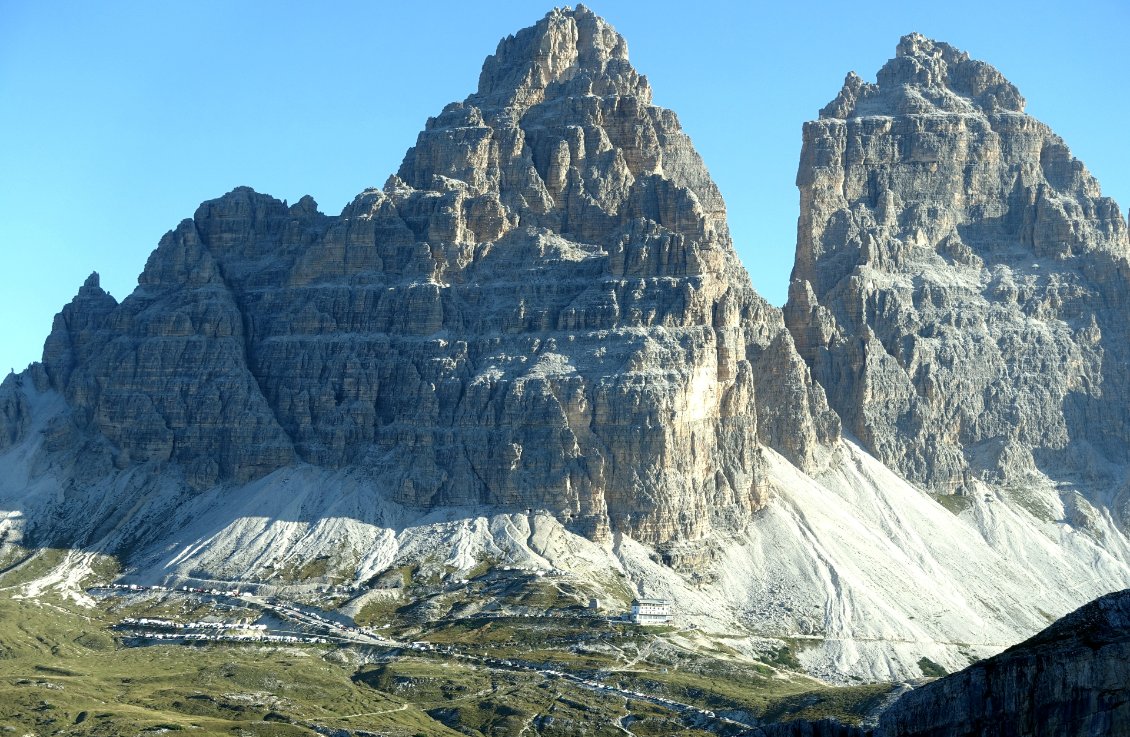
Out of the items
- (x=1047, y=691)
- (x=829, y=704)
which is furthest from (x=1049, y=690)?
(x=829, y=704)

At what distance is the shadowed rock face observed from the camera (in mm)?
71375

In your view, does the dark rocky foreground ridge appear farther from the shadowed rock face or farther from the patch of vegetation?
the patch of vegetation

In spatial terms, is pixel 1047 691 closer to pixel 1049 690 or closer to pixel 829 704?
pixel 1049 690

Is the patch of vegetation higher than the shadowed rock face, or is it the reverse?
the shadowed rock face

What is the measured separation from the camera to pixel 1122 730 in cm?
7031

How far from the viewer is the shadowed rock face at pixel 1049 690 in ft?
234

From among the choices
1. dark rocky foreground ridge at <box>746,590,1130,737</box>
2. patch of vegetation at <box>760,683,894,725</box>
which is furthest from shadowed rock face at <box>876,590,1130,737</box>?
patch of vegetation at <box>760,683,894,725</box>

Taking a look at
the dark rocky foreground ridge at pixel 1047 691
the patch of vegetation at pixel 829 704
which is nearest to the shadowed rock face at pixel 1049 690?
the dark rocky foreground ridge at pixel 1047 691

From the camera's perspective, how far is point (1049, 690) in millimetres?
73625

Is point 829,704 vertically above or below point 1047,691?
below

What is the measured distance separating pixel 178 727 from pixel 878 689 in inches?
3060

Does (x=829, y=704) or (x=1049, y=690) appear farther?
(x=829, y=704)

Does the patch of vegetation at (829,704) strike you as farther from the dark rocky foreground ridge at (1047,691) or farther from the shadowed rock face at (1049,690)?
the shadowed rock face at (1049,690)

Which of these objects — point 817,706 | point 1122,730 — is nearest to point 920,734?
point 1122,730
